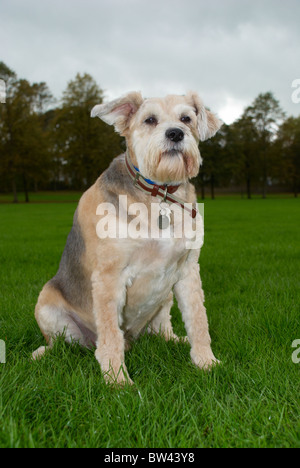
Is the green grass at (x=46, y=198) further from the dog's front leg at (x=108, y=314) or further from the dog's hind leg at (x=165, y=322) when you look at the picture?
the dog's front leg at (x=108, y=314)

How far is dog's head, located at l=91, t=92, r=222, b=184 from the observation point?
10.5 feet

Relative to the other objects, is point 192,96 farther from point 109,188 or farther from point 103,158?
point 103,158

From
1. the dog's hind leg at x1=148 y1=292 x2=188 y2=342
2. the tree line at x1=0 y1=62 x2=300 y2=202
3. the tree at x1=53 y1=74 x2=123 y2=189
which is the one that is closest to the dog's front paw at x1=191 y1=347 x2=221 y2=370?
the dog's hind leg at x1=148 y1=292 x2=188 y2=342

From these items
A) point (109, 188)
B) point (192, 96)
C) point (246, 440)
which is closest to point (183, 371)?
point (246, 440)

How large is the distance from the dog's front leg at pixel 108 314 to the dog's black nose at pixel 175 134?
3.78 feet

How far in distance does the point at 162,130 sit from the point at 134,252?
99cm

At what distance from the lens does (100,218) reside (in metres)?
3.40

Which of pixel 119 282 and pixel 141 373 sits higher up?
pixel 119 282

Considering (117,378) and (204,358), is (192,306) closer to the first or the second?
(204,358)

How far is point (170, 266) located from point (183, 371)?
0.86m

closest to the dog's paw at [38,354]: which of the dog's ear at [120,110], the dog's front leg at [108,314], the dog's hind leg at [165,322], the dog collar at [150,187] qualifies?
the dog's front leg at [108,314]

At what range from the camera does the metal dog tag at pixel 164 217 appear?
3.32m

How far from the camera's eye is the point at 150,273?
3305mm
